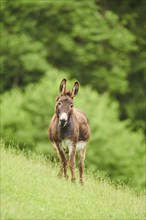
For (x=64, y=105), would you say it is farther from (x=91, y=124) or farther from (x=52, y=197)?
(x=91, y=124)

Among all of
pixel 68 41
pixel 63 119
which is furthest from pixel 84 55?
pixel 63 119

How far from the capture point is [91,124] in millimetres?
40375

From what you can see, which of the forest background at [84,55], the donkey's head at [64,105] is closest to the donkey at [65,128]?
the donkey's head at [64,105]

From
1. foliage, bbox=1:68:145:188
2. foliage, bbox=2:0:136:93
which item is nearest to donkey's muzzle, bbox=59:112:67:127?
foliage, bbox=1:68:145:188

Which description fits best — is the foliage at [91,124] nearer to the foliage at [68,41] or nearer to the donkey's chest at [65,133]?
the foliage at [68,41]

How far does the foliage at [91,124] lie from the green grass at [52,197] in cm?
2070

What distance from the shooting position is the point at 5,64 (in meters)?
50.9

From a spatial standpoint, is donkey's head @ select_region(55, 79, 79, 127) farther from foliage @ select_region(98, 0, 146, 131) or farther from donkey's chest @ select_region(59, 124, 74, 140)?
foliage @ select_region(98, 0, 146, 131)

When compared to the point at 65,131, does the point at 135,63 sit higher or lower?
higher

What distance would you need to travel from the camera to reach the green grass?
14.3 m

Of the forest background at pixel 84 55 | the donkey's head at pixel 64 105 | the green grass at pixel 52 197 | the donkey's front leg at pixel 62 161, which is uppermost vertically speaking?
the forest background at pixel 84 55

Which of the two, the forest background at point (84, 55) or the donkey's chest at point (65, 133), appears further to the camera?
the forest background at point (84, 55)

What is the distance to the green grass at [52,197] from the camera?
1429 cm

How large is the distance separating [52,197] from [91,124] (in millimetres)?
25124
